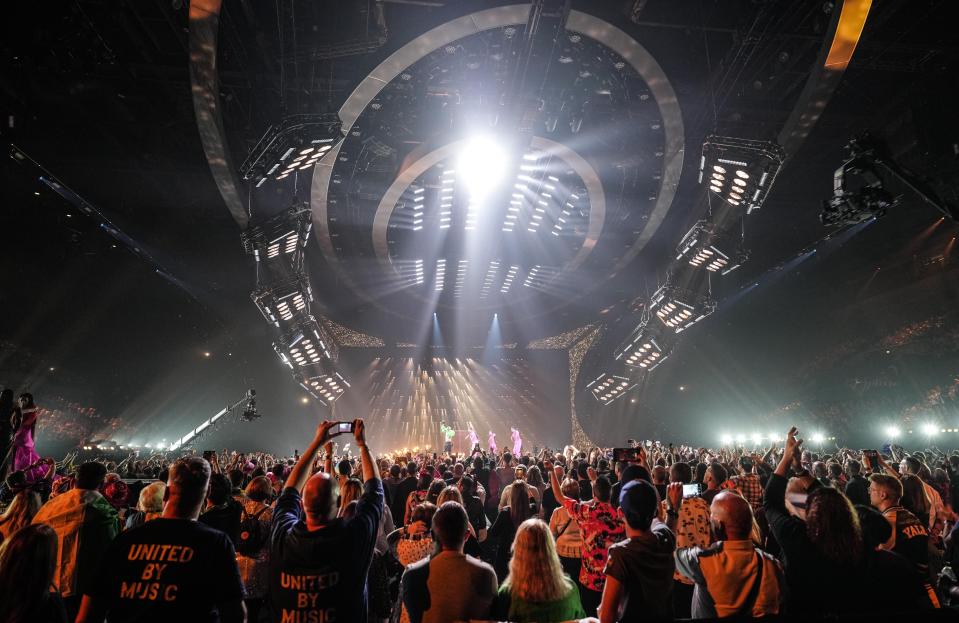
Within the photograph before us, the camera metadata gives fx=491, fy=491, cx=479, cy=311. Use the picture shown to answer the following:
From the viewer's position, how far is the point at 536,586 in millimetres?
2340

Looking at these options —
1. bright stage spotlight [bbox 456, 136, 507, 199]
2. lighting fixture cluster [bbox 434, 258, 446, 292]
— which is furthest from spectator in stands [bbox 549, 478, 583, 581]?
lighting fixture cluster [bbox 434, 258, 446, 292]

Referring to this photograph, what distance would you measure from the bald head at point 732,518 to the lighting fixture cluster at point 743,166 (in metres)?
7.08

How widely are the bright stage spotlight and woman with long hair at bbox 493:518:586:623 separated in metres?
8.15

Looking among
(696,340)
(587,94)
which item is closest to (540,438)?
(696,340)

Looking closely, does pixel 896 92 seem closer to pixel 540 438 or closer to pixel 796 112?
pixel 796 112

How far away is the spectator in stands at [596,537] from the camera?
12.0 ft

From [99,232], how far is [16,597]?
12561mm

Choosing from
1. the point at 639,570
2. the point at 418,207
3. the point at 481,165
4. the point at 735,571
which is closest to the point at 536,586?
the point at 639,570

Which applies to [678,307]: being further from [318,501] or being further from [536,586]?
[318,501]

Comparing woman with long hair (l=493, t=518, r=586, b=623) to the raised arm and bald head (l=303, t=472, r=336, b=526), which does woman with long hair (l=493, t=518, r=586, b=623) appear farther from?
the raised arm

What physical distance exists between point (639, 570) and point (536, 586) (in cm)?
52

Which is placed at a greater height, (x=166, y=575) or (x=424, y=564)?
(x=166, y=575)

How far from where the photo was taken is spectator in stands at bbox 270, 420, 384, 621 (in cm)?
235

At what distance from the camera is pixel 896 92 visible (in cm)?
883
